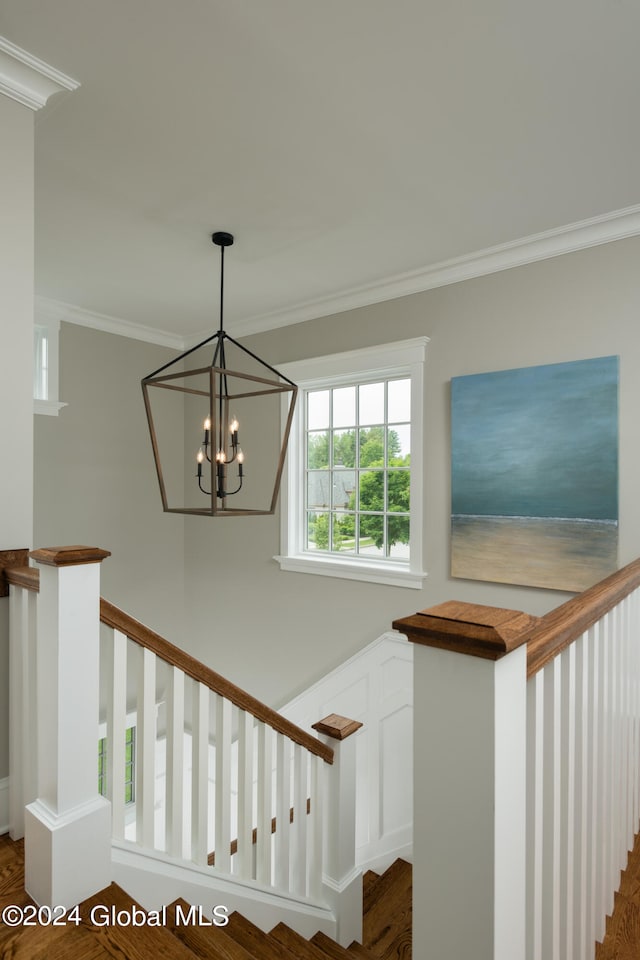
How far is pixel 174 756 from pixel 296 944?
82 cm

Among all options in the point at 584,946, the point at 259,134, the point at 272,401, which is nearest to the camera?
the point at 584,946

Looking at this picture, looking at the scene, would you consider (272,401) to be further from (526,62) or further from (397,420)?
(526,62)

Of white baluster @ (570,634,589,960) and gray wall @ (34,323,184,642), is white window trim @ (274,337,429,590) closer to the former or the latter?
gray wall @ (34,323,184,642)

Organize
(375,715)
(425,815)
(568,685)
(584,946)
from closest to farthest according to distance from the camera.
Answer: (425,815) < (568,685) < (584,946) < (375,715)

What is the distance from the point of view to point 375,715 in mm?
3322

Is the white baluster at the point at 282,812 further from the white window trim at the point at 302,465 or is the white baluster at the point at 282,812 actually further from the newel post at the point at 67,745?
the white window trim at the point at 302,465

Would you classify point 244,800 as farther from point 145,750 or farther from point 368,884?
point 368,884

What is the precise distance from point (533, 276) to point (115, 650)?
2622 millimetres

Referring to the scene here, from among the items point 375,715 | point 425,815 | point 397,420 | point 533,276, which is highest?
point 533,276

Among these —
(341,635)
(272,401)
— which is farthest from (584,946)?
(272,401)

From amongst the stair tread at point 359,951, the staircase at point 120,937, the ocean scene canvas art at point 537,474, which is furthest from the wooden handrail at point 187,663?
the ocean scene canvas art at point 537,474

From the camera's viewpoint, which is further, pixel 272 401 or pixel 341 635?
pixel 272 401

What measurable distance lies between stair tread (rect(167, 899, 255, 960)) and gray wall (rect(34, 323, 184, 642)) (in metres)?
2.83

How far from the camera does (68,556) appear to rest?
4.23 ft
